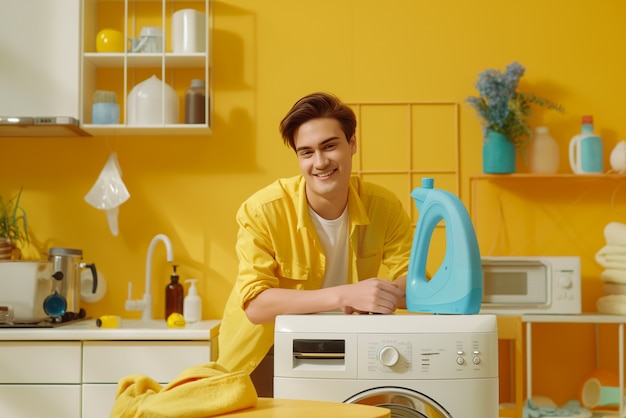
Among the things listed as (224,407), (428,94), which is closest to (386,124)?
(428,94)

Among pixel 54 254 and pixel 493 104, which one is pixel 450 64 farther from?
pixel 54 254

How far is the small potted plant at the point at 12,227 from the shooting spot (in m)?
3.26

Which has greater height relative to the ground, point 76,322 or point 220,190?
point 220,190

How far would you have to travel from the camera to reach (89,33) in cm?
341

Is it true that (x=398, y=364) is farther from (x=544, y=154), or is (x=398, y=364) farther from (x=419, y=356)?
(x=544, y=154)

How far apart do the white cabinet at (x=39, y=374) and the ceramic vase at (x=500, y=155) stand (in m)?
1.75

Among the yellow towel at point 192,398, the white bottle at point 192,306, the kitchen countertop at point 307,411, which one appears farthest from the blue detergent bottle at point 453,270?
the white bottle at point 192,306

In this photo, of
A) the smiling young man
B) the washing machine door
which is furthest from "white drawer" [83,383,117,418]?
the washing machine door

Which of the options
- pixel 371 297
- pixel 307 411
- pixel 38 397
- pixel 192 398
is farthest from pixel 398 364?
pixel 38 397

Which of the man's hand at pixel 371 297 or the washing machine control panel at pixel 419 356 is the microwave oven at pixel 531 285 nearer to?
the man's hand at pixel 371 297

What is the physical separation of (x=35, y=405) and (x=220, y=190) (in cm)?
115

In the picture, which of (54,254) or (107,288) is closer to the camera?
(54,254)

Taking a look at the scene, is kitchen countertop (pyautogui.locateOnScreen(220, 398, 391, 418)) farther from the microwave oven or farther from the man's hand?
the microwave oven

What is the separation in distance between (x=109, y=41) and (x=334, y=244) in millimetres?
1673
